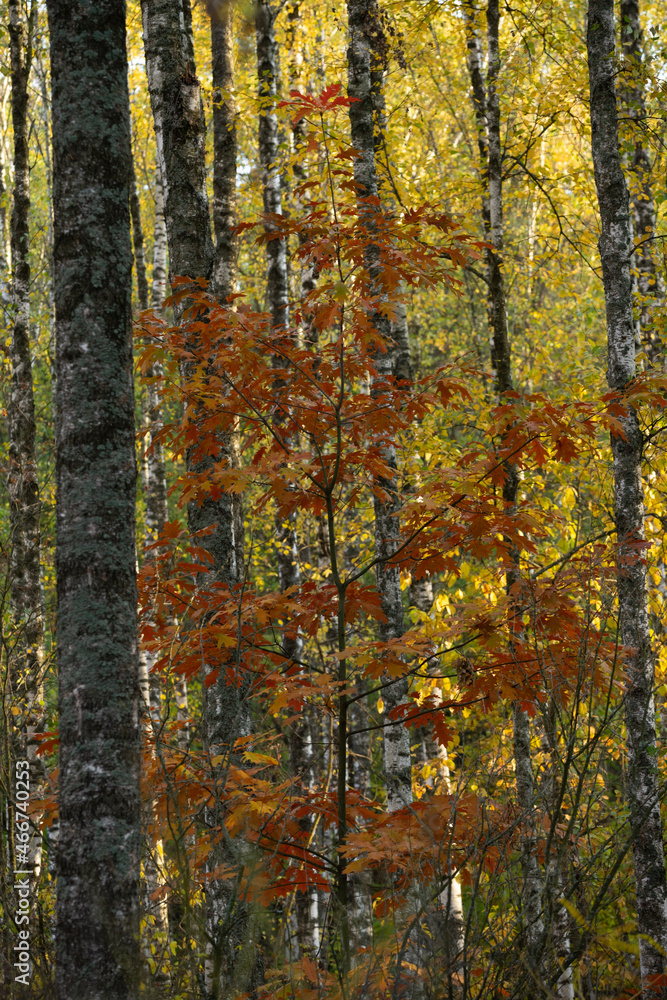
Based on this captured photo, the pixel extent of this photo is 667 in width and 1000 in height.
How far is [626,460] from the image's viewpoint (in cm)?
500

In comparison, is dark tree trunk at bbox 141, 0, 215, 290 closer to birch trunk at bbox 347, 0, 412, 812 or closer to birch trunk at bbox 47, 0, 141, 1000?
birch trunk at bbox 347, 0, 412, 812


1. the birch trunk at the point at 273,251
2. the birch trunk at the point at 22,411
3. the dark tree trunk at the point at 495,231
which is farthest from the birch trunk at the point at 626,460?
the birch trunk at the point at 22,411

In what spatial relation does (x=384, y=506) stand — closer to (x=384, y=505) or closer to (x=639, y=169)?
(x=384, y=505)

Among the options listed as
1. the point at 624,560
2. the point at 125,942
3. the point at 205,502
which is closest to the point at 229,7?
the point at 205,502

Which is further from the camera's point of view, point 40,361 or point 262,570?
point 40,361

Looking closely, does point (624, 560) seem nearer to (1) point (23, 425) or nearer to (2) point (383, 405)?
(2) point (383, 405)

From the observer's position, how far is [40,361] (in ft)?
64.5

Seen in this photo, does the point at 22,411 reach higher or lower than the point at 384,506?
higher

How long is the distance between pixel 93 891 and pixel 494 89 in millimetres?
6608

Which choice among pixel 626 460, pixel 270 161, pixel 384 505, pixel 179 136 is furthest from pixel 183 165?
pixel 270 161

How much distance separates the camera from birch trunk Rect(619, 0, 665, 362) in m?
5.48

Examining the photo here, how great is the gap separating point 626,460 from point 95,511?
3681 mm

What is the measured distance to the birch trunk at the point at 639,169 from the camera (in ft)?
18.0

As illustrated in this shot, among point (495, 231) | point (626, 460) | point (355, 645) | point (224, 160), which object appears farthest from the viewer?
point (224, 160)
